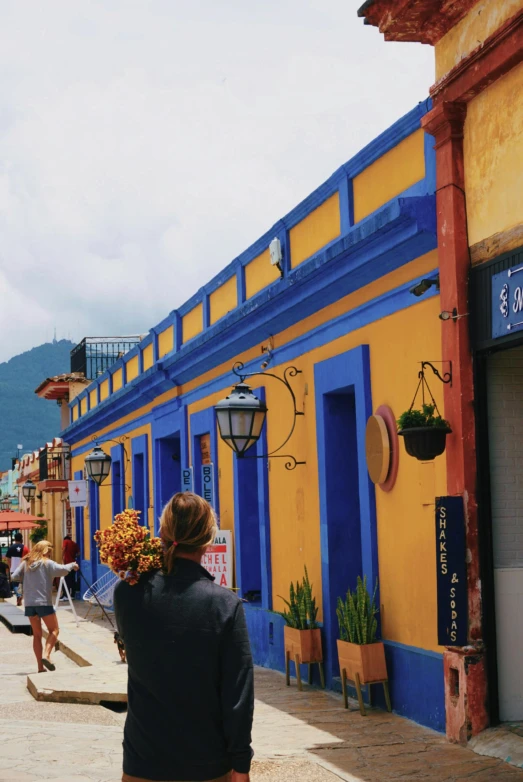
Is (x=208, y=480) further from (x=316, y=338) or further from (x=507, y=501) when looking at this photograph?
(x=507, y=501)

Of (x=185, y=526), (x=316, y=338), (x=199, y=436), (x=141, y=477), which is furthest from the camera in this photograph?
(x=141, y=477)

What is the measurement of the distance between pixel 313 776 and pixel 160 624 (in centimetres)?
364

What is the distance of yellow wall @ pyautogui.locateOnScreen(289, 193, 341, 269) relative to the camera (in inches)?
410

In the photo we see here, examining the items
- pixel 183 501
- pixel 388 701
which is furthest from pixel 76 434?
pixel 183 501

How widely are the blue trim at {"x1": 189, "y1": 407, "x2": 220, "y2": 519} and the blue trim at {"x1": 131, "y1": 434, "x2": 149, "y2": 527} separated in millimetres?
3796

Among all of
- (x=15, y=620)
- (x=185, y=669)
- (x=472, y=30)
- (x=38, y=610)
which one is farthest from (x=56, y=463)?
(x=185, y=669)

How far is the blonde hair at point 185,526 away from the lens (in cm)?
359

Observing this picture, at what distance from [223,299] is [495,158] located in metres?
7.48

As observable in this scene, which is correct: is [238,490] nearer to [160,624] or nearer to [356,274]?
[356,274]

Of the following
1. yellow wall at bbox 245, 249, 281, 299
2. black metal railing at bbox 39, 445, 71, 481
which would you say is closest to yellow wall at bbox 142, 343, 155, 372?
yellow wall at bbox 245, 249, 281, 299

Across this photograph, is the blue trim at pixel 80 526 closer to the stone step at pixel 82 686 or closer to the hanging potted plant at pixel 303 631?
the stone step at pixel 82 686

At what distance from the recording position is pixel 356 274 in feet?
31.5

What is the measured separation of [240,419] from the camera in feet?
35.9

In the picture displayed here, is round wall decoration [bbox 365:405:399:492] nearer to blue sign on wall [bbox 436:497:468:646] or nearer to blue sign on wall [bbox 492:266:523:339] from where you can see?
blue sign on wall [bbox 436:497:468:646]
